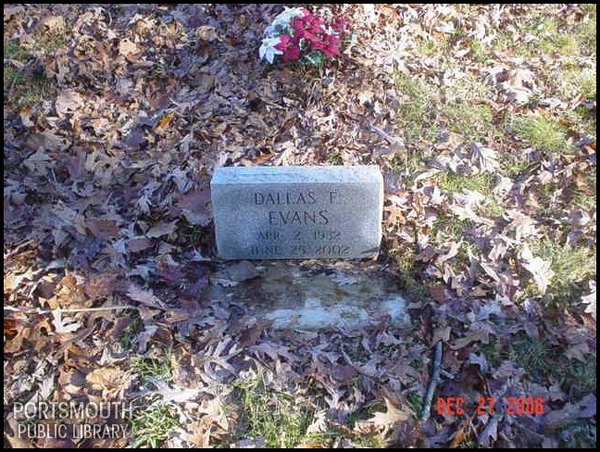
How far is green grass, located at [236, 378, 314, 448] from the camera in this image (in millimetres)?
2904

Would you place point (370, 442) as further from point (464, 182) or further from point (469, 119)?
point (469, 119)

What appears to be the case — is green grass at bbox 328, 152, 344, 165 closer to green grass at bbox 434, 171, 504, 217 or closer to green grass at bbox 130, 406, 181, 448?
green grass at bbox 434, 171, 504, 217

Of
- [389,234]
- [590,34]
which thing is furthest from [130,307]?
[590,34]

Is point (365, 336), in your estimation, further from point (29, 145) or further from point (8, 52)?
point (8, 52)

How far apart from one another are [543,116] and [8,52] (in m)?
6.24

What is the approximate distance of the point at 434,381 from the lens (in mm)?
3115

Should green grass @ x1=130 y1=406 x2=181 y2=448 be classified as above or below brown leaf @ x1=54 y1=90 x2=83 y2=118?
below

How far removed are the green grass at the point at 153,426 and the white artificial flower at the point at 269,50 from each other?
12.8 feet

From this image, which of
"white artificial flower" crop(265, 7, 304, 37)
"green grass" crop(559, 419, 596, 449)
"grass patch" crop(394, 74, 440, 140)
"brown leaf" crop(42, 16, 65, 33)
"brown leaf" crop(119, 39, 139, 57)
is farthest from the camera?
"brown leaf" crop(42, 16, 65, 33)

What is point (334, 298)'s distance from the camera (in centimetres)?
380

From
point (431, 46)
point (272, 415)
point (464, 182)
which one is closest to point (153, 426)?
point (272, 415)

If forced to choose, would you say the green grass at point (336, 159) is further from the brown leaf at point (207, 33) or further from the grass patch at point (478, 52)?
the brown leaf at point (207, 33)

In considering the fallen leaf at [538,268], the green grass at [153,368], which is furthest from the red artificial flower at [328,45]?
the green grass at [153,368]
